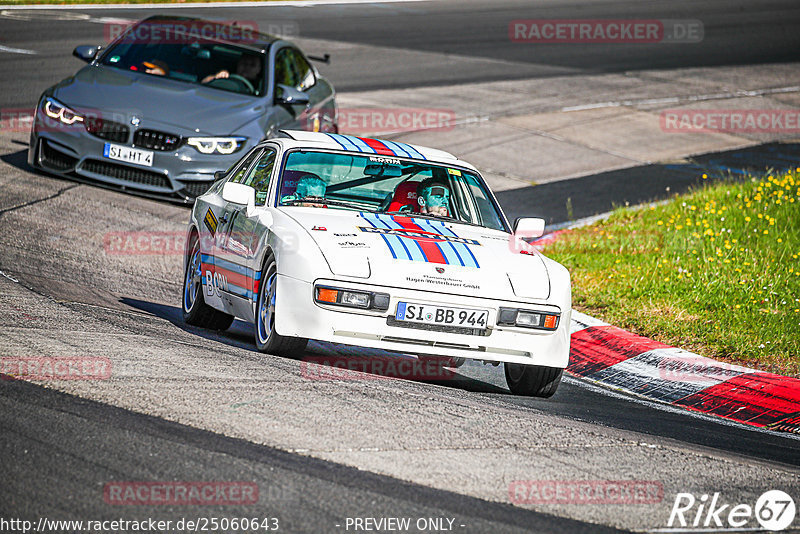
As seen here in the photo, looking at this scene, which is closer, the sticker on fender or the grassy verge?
the sticker on fender

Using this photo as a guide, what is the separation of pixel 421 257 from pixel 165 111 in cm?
616

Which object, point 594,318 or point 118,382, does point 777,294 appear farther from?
point 118,382

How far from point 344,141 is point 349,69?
548 inches

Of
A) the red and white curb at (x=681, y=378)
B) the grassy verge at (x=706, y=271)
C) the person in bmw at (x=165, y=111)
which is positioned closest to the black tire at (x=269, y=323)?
the red and white curb at (x=681, y=378)

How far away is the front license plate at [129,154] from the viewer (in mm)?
11672

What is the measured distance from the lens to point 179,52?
1304 centimetres

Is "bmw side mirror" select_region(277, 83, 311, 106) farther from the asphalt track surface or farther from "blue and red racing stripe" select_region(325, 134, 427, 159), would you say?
"blue and red racing stripe" select_region(325, 134, 427, 159)

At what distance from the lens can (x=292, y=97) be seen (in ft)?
41.4

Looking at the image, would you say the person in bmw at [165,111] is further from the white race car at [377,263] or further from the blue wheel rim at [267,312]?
the blue wheel rim at [267,312]

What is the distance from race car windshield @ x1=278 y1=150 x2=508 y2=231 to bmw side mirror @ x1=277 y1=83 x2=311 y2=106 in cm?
466

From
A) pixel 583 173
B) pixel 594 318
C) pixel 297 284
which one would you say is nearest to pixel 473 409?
pixel 297 284

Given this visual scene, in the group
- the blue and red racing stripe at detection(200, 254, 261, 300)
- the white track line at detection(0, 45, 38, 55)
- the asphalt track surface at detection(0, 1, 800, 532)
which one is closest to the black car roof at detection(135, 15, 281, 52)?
the asphalt track surface at detection(0, 1, 800, 532)

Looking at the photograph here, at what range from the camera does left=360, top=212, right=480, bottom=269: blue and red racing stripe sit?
6.57m

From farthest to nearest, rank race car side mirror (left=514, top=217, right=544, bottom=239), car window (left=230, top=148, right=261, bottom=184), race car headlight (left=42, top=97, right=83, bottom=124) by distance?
race car headlight (left=42, top=97, right=83, bottom=124) → car window (left=230, top=148, right=261, bottom=184) → race car side mirror (left=514, top=217, right=544, bottom=239)
